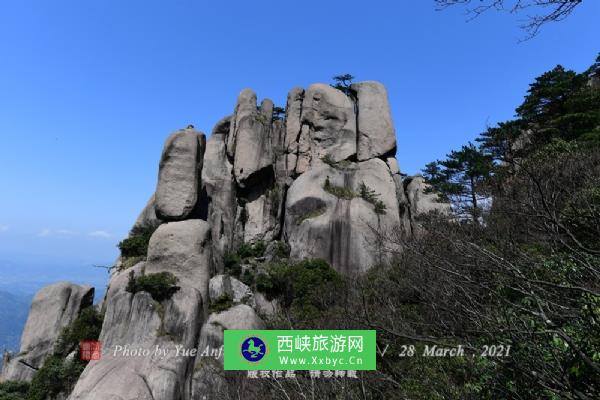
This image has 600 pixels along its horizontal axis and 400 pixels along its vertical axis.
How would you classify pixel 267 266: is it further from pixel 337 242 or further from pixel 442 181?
pixel 442 181

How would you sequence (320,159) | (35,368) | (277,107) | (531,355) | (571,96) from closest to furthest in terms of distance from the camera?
1. (531,355)
2. (35,368)
3. (571,96)
4. (320,159)
5. (277,107)

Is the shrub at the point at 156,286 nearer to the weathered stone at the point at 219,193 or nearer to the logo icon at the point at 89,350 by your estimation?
the logo icon at the point at 89,350

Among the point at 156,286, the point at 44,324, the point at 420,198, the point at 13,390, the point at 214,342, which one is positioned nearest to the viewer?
the point at 214,342

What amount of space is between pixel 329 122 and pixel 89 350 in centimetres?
2270

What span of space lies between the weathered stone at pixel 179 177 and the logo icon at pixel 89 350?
773 centimetres

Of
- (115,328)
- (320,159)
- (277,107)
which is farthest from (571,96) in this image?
(115,328)

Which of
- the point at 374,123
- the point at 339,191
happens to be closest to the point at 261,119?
the point at 374,123

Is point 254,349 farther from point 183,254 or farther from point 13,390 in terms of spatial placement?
point 13,390

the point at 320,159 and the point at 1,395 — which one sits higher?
the point at 320,159

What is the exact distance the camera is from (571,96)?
22766 mm

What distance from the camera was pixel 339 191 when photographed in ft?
86.5

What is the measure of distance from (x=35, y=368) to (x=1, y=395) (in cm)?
201

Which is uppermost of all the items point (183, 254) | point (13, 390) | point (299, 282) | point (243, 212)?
point (243, 212)

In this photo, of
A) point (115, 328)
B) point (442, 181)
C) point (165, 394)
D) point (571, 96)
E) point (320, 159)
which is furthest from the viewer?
point (320, 159)
